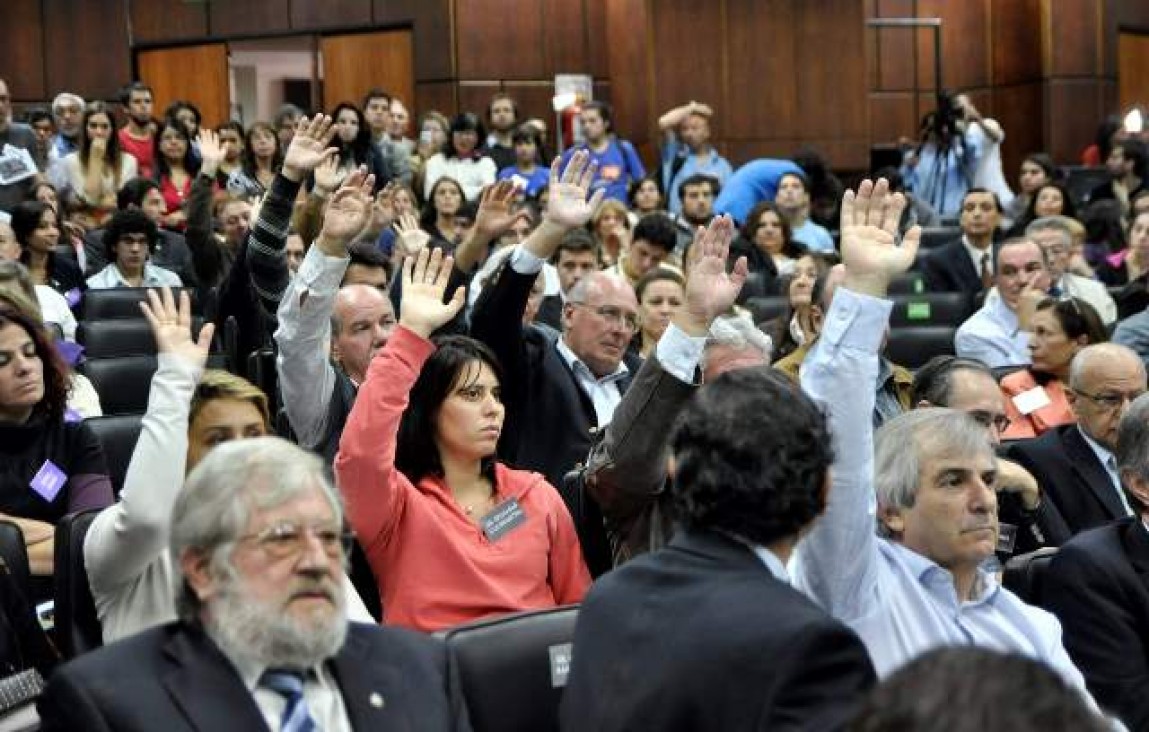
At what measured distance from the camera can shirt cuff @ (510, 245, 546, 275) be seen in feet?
13.5

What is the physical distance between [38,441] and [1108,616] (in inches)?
85.3

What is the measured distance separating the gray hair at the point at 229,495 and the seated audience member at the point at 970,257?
675 centimetres

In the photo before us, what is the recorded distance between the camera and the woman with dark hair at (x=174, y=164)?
33.7 feet

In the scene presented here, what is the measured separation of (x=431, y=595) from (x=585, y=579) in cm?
34

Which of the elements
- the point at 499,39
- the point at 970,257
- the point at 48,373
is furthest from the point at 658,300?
the point at 499,39

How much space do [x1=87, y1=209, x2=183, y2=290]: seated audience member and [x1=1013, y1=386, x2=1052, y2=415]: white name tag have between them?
398 cm

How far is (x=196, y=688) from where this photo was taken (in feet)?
7.36

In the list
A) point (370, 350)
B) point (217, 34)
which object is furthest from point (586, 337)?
point (217, 34)

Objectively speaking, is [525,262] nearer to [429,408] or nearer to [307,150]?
[429,408]

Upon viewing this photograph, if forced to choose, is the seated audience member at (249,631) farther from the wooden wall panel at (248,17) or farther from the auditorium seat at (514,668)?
the wooden wall panel at (248,17)

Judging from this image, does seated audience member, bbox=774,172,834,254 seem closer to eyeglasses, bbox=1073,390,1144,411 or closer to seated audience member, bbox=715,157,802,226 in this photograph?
seated audience member, bbox=715,157,802,226

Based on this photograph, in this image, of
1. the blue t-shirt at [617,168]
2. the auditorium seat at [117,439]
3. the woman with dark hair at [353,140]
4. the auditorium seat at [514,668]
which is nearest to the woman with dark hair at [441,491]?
the auditorium seat at [514,668]

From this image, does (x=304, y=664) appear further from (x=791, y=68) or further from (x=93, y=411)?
(x=791, y=68)

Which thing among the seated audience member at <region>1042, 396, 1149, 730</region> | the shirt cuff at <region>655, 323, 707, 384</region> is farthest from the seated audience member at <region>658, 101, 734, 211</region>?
the shirt cuff at <region>655, 323, 707, 384</region>
